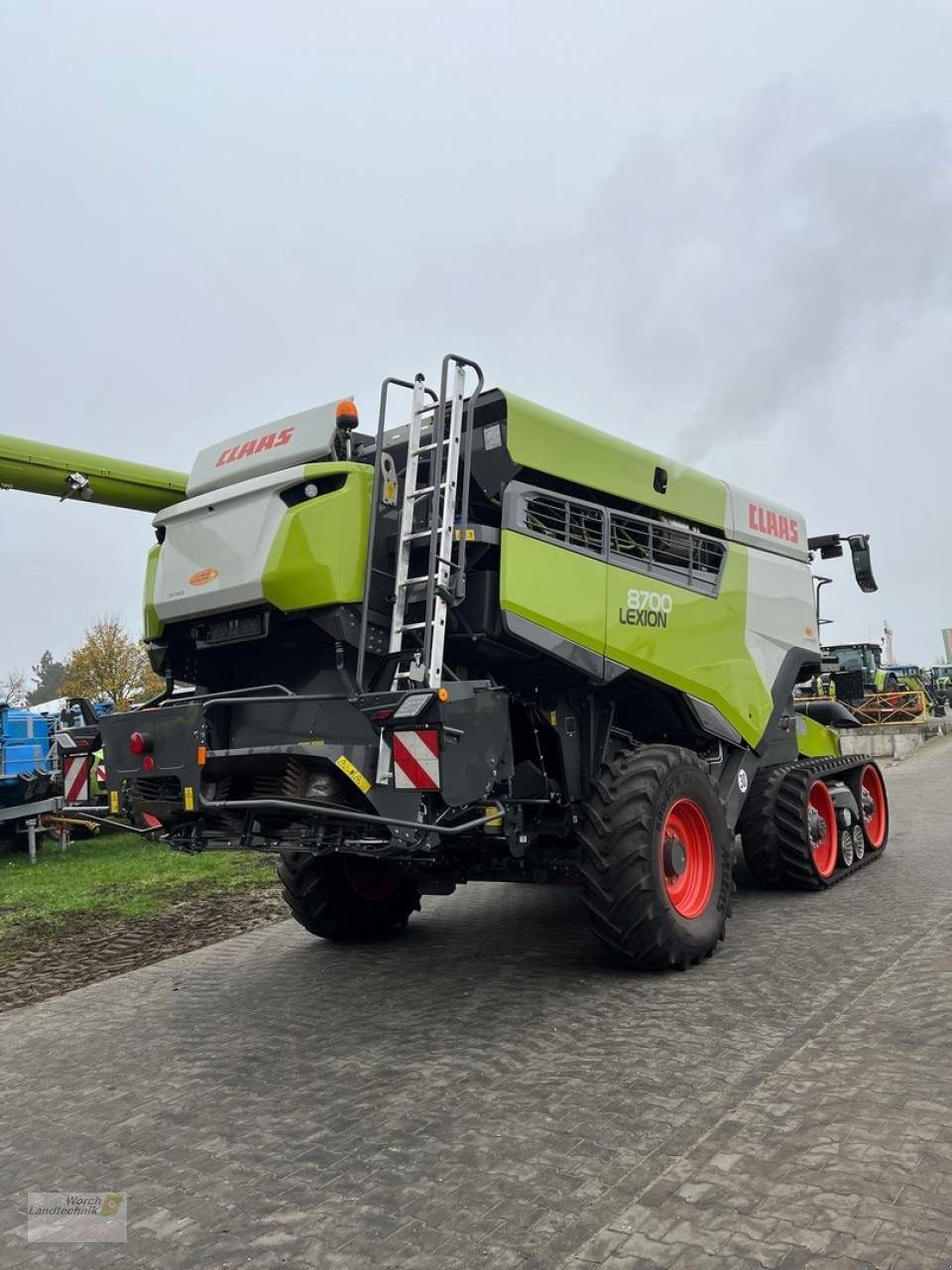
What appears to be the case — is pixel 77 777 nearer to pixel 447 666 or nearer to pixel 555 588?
pixel 447 666

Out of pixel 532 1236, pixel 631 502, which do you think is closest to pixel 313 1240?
pixel 532 1236

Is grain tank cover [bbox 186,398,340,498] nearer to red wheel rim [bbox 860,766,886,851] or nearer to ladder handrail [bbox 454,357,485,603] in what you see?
ladder handrail [bbox 454,357,485,603]

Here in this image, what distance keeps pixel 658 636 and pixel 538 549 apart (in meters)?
1.19

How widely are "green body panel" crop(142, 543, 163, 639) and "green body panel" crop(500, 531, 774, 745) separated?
7.19 ft

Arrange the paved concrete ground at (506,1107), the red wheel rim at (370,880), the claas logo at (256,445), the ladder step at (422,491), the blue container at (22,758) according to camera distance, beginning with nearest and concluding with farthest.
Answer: the paved concrete ground at (506,1107) < the ladder step at (422,491) < the claas logo at (256,445) < the red wheel rim at (370,880) < the blue container at (22,758)

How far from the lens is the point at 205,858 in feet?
38.1

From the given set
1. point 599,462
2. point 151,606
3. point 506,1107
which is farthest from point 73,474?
point 506,1107

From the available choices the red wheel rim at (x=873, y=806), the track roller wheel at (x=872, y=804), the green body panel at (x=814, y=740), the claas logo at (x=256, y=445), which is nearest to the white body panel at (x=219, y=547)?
the claas logo at (x=256, y=445)

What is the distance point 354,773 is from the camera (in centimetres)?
450

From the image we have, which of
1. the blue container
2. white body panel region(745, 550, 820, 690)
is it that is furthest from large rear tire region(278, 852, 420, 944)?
the blue container

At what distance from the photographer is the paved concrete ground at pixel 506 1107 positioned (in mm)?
2891

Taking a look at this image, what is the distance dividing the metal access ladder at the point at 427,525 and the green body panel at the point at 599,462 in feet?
1.08

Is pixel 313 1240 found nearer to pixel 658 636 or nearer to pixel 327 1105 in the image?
pixel 327 1105

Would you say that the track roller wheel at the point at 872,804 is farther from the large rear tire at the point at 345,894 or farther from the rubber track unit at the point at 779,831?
the large rear tire at the point at 345,894
